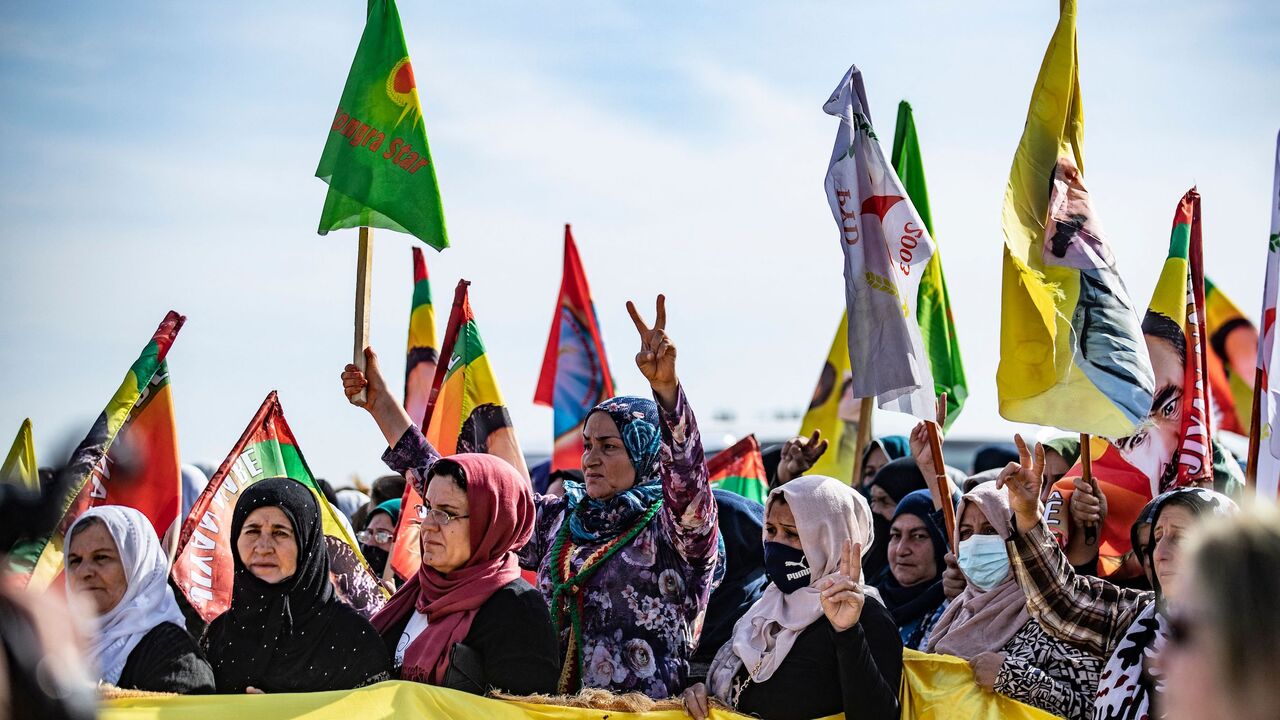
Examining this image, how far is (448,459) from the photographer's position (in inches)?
175

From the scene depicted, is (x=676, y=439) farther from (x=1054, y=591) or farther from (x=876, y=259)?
(x=876, y=259)

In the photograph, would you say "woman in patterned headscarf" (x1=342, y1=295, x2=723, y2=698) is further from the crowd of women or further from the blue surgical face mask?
the blue surgical face mask

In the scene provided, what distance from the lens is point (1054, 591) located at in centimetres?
416

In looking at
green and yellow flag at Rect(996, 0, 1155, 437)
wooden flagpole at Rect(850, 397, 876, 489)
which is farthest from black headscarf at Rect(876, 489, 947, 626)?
wooden flagpole at Rect(850, 397, 876, 489)

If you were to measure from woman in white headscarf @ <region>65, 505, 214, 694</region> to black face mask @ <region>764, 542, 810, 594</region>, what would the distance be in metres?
1.67

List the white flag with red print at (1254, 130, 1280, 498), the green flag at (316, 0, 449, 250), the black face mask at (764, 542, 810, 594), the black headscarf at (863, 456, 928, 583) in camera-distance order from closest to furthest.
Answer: the black face mask at (764, 542, 810, 594) → the white flag with red print at (1254, 130, 1280, 498) → the green flag at (316, 0, 449, 250) → the black headscarf at (863, 456, 928, 583)

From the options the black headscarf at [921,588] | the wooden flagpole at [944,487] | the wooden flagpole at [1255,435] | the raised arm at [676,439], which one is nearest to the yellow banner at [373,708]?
the raised arm at [676,439]

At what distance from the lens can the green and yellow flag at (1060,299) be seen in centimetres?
478

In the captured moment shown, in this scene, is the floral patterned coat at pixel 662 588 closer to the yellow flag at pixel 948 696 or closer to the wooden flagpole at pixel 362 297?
the yellow flag at pixel 948 696

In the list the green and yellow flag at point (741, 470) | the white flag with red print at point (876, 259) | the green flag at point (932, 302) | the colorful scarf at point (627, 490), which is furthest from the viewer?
the green and yellow flag at point (741, 470)

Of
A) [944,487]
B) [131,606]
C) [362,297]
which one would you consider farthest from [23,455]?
[944,487]

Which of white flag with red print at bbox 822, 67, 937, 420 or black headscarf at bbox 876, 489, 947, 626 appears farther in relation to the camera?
black headscarf at bbox 876, 489, 947, 626

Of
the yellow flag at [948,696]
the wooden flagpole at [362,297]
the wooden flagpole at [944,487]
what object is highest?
the wooden flagpole at [362,297]

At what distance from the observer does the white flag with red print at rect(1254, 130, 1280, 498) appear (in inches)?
186
